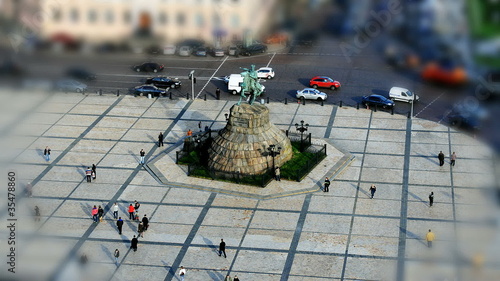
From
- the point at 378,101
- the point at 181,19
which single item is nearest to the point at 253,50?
the point at 378,101

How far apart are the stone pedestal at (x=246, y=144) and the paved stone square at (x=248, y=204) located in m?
2.34

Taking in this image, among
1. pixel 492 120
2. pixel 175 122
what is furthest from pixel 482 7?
pixel 175 122

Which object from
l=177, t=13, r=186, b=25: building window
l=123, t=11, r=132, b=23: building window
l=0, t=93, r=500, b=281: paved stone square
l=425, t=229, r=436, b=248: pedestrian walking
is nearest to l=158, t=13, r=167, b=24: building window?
l=177, t=13, r=186, b=25: building window

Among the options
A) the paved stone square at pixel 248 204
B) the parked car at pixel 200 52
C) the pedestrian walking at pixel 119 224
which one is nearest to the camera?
the paved stone square at pixel 248 204

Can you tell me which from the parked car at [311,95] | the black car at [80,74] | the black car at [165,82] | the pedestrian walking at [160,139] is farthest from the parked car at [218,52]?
the pedestrian walking at [160,139]

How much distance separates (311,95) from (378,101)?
8.42 meters

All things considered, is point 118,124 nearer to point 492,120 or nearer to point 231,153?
point 231,153

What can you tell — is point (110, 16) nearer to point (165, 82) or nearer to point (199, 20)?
point (199, 20)

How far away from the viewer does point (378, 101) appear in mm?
117375

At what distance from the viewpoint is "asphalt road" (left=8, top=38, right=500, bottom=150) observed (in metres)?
119

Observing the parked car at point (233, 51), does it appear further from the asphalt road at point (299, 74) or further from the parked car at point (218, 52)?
the parked car at point (218, 52)

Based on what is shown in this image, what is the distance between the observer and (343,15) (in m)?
138

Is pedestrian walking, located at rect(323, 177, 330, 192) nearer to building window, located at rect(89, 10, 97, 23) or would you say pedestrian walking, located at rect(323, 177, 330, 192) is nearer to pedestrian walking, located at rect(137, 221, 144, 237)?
pedestrian walking, located at rect(137, 221, 144, 237)

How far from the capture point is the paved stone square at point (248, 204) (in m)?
81.6
